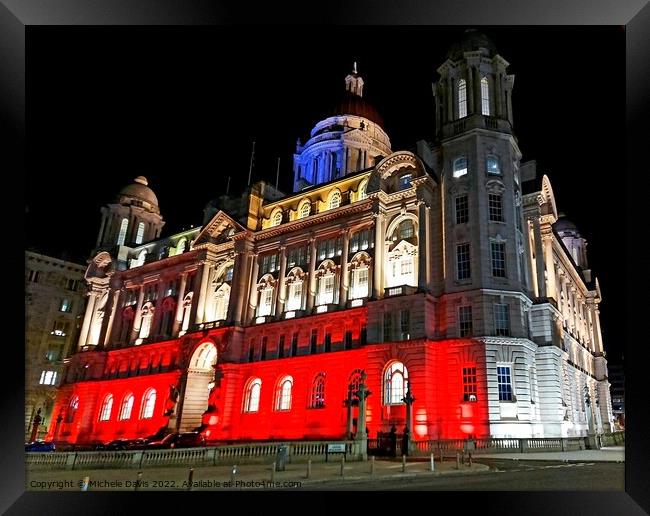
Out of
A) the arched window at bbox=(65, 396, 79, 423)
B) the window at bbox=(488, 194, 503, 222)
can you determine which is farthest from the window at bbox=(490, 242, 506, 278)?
the arched window at bbox=(65, 396, 79, 423)

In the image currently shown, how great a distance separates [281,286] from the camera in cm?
5212

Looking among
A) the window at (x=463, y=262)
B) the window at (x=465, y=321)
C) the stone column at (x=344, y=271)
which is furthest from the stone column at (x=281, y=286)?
the window at (x=465, y=321)

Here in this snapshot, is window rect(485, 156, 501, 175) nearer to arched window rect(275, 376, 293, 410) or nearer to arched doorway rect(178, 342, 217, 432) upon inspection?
arched window rect(275, 376, 293, 410)

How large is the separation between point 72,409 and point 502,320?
179ft

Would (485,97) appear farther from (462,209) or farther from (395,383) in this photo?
(395,383)

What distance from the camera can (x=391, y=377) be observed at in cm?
3925


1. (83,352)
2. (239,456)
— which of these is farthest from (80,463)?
(83,352)

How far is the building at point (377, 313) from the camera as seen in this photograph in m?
37.8

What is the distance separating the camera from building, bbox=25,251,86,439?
67.7 m

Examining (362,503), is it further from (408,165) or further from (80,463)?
(408,165)

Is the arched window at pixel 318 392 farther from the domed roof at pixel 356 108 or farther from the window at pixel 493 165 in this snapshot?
the domed roof at pixel 356 108

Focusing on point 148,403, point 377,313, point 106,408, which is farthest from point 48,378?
point 377,313

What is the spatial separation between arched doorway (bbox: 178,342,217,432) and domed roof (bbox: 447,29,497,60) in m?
37.0
